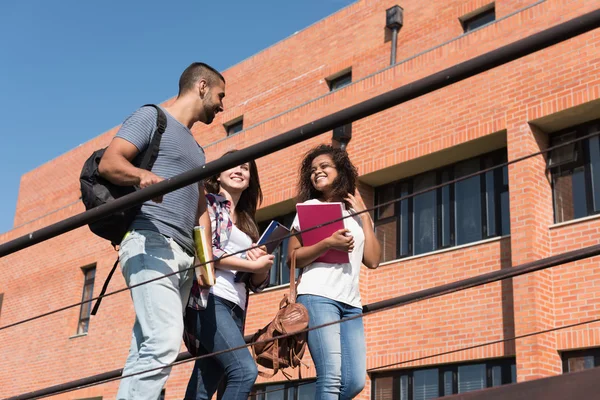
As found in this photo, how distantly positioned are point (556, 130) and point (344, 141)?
3.82 metres

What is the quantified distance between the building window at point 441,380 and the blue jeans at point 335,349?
7.94 m

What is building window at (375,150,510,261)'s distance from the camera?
12.5 metres

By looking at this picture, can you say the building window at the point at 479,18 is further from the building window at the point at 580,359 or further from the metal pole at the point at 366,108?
the metal pole at the point at 366,108

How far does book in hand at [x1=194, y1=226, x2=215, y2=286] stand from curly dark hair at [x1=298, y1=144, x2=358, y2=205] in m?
1.04

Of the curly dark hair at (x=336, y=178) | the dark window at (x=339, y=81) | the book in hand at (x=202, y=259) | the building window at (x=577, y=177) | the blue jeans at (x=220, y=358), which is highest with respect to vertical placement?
the dark window at (x=339, y=81)

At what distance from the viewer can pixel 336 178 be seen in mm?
4285

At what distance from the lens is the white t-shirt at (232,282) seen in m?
3.71

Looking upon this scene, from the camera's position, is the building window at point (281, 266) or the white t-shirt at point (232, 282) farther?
the building window at point (281, 266)

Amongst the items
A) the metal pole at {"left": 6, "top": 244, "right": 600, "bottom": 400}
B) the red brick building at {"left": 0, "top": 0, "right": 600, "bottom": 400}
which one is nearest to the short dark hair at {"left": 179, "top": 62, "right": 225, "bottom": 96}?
the metal pole at {"left": 6, "top": 244, "right": 600, "bottom": 400}

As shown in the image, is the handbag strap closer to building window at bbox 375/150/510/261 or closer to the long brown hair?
the long brown hair

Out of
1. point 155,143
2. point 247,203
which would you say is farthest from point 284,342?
point 155,143

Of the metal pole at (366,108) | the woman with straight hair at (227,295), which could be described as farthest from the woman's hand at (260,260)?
the metal pole at (366,108)

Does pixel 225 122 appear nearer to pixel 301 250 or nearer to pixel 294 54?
pixel 294 54

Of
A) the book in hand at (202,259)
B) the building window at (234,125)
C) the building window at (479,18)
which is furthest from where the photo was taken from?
the building window at (234,125)
